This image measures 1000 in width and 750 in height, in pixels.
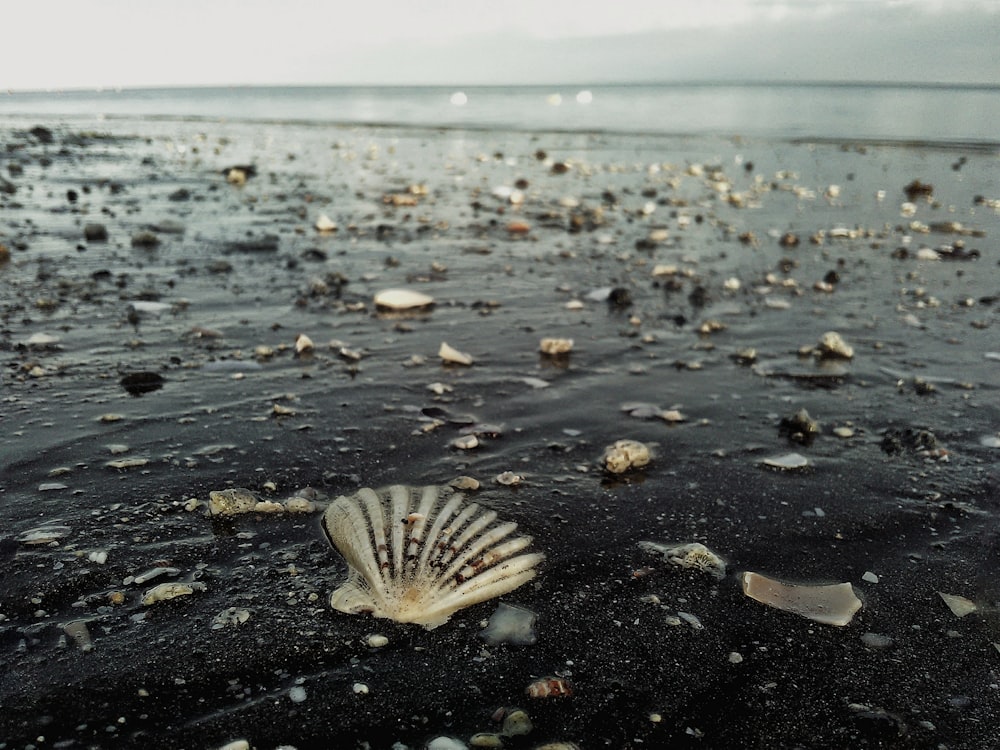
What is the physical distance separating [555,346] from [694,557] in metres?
2.93

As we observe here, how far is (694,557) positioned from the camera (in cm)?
321

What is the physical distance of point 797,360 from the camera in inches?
229

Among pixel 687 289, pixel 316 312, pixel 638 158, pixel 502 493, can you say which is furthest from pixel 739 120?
pixel 502 493

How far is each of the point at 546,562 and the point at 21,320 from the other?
5.70m

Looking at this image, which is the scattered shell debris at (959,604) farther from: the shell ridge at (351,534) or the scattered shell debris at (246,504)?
the scattered shell debris at (246,504)

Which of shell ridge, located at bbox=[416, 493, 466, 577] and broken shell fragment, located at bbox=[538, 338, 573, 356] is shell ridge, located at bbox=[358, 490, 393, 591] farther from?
broken shell fragment, located at bbox=[538, 338, 573, 356]

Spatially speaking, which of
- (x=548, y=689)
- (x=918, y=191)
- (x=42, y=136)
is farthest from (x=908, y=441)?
(x=42, y=136)

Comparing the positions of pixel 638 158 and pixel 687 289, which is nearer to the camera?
pixel 687 289

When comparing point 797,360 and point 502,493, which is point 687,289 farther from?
point 502,493

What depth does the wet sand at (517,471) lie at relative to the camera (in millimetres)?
2410

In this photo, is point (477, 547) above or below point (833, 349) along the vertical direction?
below

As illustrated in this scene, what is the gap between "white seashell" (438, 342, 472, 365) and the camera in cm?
565

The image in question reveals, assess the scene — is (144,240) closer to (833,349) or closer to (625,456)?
(625,456)

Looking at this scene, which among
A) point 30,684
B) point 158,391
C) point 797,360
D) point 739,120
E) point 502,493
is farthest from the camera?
point 739,120
